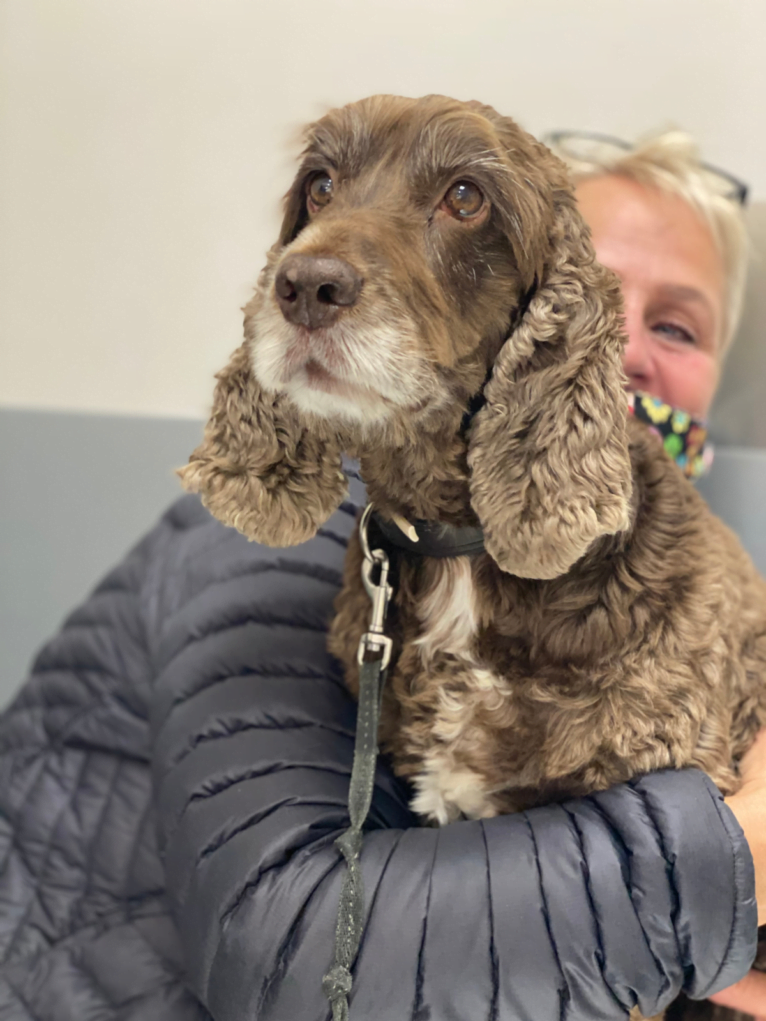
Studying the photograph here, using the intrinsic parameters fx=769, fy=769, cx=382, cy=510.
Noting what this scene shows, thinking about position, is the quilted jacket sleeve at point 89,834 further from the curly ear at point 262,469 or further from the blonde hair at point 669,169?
the blonde hair at point 669,169

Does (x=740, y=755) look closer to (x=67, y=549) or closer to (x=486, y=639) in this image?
(x=486, y=639)

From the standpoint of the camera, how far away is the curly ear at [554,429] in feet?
3.04

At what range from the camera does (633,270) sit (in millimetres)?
1656

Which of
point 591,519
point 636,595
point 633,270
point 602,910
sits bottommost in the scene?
point 602,910

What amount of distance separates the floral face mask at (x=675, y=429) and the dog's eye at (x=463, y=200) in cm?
63

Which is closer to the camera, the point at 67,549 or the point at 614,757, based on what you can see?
the point at 614,757

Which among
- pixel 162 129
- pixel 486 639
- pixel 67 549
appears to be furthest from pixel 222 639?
pixel 67 549

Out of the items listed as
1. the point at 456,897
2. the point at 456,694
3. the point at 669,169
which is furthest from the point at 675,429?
the point at 456,897

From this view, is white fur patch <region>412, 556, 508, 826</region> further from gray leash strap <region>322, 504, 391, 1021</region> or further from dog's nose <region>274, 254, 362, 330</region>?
dog's nose <region>274, 254, 362, 330</region>

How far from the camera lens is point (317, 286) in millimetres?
800

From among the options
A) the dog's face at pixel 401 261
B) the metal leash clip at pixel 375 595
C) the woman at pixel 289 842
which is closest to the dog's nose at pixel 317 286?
the dog's face at pixel 401 261

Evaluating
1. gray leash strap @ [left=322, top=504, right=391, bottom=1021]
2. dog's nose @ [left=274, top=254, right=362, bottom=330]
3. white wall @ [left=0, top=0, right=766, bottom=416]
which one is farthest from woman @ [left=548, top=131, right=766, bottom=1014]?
dog's nose @ [left=274, top=254, right=362, bottom=330]

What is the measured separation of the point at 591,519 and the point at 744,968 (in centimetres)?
58

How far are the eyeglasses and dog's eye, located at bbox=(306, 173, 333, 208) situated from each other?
0.92 meters
